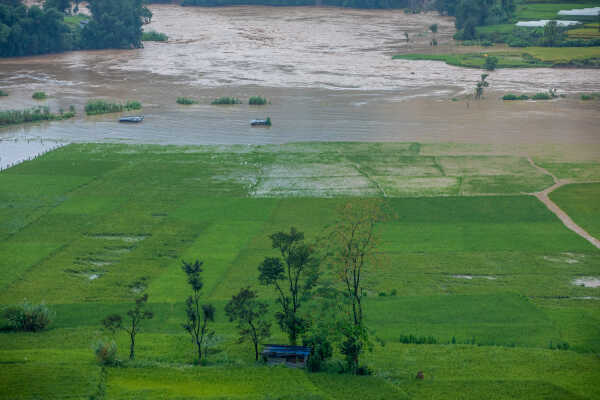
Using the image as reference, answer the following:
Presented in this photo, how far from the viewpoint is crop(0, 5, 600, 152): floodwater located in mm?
58500

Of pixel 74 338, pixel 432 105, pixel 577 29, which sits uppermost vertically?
pixel 577 29

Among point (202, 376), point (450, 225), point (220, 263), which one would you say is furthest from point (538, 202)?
point (202, 376)

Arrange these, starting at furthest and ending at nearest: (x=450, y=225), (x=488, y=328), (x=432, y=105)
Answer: (x=432, y=105) → (x=450, y=225) → (x=488, y=328)

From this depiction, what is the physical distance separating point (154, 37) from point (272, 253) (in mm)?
84657

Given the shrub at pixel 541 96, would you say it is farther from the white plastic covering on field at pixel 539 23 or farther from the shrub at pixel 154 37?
the shrub at pixel 154 37

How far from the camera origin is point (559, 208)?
38906 millimetres

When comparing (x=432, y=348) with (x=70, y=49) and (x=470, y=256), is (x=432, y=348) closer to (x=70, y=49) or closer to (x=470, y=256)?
(x=470, y=256)

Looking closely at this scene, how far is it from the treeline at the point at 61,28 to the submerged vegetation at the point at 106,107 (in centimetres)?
3333

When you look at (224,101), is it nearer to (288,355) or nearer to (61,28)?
(61,28)

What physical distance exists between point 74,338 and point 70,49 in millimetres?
87252

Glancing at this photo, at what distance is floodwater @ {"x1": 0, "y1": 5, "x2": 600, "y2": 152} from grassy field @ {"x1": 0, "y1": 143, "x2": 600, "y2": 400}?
236 inches

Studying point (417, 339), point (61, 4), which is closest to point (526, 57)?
point (417, 339)

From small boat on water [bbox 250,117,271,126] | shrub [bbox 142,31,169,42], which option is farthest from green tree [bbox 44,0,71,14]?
small boat on water [bbox 250,117,271,126]

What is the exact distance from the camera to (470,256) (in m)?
31.9
